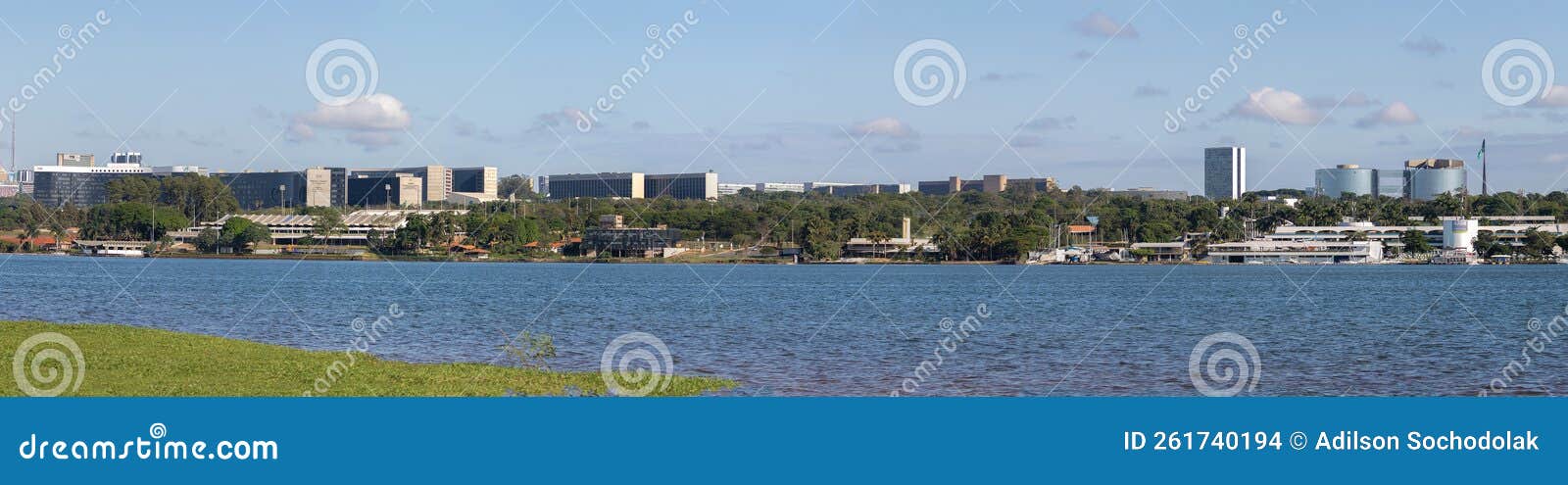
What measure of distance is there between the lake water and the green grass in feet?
11.9

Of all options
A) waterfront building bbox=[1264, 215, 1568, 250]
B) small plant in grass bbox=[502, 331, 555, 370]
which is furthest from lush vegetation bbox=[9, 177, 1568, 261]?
small plant in grass bbox=[502, 331, 555, 370]

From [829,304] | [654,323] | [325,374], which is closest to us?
[325,374]

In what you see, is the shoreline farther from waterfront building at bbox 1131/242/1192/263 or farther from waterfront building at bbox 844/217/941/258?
waterfront building at bbox 844/217/941/258

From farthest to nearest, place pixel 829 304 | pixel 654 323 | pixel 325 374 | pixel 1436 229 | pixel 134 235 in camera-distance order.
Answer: pixel 134 235
pixel 1436 229
pixel 829 304
pixel 654 323
pixel 325 374

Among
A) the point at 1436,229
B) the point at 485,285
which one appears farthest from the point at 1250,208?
the point at 485,285

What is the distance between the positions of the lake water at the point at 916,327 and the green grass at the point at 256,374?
11.9 feet

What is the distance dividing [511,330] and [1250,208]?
16476cm

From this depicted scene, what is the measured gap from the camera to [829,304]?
6303 cm

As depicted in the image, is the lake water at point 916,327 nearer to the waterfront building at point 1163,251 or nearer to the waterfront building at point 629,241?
the waterfront building at point 1163,251

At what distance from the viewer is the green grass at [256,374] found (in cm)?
1920

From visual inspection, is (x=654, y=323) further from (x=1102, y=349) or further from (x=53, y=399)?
(x=53, y=399)

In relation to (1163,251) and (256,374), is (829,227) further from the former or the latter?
(256,374)

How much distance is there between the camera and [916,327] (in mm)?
46438

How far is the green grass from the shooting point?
63.0 feet
